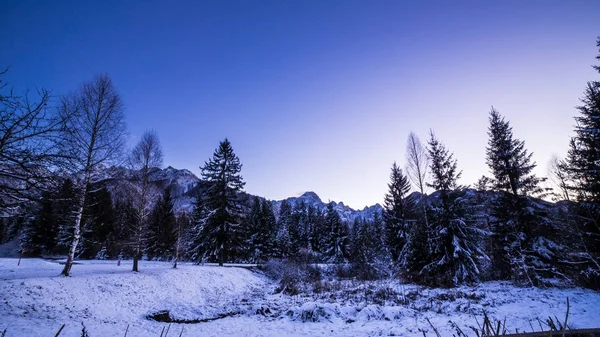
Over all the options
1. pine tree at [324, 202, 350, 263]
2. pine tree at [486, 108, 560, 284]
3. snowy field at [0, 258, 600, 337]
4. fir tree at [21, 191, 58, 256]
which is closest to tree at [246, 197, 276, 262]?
pine tree at [324, 202, 350, 263]

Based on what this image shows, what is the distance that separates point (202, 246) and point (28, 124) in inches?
1047

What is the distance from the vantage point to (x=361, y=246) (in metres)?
32.8

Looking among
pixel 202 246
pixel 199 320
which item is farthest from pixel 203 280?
pixel 202 246

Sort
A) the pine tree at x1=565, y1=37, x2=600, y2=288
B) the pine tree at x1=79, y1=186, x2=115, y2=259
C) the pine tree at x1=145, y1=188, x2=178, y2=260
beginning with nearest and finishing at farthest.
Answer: the pine tree at x1=565, y1=37, x2=600, y2=288 < the pine tree at x1=79, y1=186, x2=115, y2=259 < the pine tree at x1=145, y1=188, x2=178, y2=260

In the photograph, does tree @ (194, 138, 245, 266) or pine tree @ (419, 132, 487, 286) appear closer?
pine tree @ (419, 132, 487, 286)

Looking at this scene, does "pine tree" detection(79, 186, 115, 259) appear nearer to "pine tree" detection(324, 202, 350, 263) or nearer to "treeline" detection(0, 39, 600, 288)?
"treeline" detection(0, 39, 600, 288)

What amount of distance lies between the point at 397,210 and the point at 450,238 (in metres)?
12.0

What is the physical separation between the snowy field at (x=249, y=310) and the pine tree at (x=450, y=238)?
1.59m

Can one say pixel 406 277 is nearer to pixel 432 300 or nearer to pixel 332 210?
pixel 432 300

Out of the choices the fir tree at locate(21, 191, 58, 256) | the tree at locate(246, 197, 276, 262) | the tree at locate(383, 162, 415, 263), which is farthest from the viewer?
the tree at locate(246, 197, 276, 262)

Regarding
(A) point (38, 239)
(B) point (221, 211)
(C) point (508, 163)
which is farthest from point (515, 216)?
(A) point (38, 239)

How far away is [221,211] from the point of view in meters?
29.5

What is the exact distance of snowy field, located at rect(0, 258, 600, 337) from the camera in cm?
972

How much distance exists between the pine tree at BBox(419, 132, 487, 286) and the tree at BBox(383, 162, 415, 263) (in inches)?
325
